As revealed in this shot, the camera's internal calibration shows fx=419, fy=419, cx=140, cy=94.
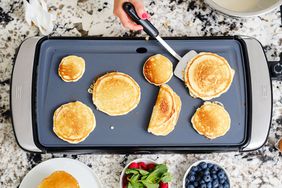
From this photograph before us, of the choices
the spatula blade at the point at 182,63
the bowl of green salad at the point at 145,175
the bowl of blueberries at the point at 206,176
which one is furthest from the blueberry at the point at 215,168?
the spatula blade at the point at 182,63

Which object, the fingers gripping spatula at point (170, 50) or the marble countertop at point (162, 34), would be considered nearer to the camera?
the fingers gripping spatula at point (170, 50)

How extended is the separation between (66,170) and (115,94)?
0.85 ft

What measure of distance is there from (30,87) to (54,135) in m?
0.14

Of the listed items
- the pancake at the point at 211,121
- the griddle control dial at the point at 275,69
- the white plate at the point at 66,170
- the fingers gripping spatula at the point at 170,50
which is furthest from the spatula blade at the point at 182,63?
the white plate at the point at 66,170

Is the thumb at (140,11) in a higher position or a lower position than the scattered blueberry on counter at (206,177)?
higher

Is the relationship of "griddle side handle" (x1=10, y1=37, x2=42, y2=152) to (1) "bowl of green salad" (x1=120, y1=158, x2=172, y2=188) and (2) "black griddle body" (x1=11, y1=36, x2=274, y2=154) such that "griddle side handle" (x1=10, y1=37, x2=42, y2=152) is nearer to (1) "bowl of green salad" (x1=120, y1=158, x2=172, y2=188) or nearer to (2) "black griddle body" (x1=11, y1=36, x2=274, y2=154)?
(2) "black griddle body" (x1=11, y1=36, x2=274, y2=154)

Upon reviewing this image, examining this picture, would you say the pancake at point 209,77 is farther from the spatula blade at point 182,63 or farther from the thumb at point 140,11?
the thumb at point 140,11

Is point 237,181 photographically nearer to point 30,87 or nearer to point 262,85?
point 262,85

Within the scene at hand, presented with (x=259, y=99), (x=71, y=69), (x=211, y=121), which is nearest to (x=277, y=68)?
(x=259, y=99)

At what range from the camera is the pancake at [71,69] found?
1125mm

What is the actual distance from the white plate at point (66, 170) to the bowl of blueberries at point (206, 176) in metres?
0.25

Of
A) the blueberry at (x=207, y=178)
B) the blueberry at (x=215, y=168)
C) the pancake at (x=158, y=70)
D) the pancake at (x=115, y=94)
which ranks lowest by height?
the blueberry at (x=207, y=178)

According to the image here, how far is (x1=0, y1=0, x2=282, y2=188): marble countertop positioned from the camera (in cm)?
120

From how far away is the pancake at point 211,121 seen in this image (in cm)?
110
